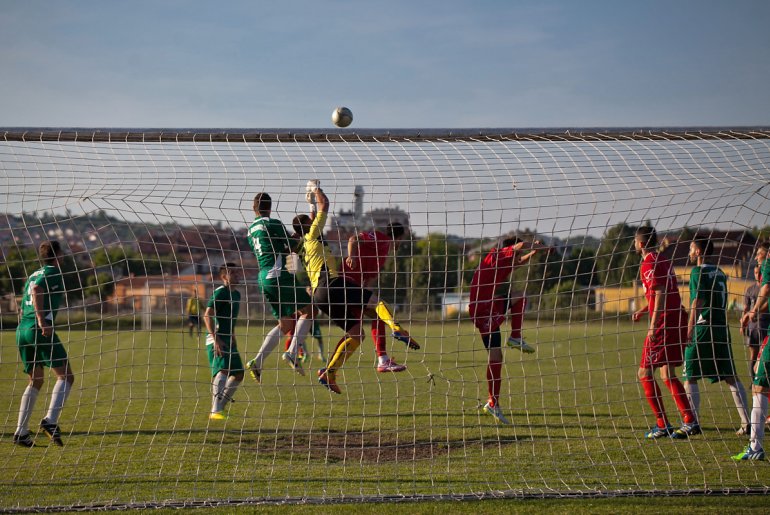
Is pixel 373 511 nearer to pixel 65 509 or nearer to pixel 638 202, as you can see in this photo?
pixel 65 509

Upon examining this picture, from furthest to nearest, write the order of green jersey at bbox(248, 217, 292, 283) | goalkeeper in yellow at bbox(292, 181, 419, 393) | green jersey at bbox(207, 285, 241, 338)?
green jersey at bbox(207, 285, 241, 338) → green jersey at bbox(248, 217, 292, 283) → goalkeeper in yellow at bbox(292, 181, 419, 393)

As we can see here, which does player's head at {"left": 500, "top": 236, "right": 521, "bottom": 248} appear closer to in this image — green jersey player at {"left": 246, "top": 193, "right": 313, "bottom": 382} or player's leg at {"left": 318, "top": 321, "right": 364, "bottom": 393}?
player's leg at {"left": 318, "top": 321, "right": 364, "bottom": 393}

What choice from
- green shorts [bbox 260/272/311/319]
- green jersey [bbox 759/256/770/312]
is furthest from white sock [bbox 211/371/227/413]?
green jersey [bbox 759/256/770/312]

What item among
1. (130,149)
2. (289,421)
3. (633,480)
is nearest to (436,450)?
(633,480)

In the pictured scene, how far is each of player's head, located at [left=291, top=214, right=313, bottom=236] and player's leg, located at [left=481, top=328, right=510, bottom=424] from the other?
7.12 ft

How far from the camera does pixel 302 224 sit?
21.8 feet

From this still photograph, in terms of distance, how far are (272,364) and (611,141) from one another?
10487 millimetres

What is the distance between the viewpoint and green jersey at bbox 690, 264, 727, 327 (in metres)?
6.72

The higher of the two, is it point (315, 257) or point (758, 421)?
point (315, 257)

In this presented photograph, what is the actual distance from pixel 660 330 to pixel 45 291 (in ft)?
19.1

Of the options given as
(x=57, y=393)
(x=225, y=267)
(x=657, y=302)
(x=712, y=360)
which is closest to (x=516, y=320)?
(x=657, y=302)

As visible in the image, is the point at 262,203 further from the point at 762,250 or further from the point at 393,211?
the point at 762,250

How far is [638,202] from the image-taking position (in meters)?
6.02

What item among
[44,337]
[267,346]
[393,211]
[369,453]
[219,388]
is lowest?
[369,453]
